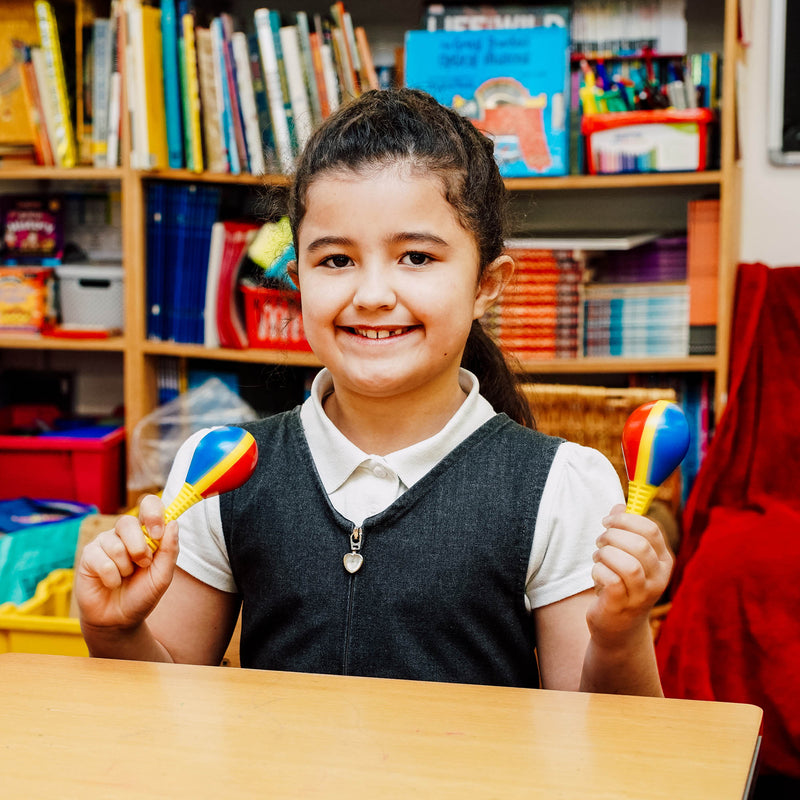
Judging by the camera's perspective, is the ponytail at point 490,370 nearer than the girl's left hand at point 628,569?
No

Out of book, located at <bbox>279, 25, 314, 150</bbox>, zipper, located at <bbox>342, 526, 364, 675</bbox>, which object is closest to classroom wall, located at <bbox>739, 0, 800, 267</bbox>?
book, located at <bbox>279, 25, 314, 150</bbox>

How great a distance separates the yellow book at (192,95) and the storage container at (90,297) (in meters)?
0.37

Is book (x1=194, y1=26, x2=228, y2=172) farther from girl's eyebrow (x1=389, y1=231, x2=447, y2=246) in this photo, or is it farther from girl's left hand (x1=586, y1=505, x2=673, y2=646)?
girl's left hand (x1=586, y1=505, x2=673, y2=646)

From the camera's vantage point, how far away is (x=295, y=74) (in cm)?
217

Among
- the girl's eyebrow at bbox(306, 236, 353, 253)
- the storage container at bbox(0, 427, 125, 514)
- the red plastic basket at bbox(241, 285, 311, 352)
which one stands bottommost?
the storage container at bbox(0, 427, 125, 514)

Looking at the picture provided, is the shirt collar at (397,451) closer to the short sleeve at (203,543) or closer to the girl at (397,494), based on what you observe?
the girl at (397,494)

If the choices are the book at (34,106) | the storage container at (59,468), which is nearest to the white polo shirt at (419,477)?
the storage container at (59,468)

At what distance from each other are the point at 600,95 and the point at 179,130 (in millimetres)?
914

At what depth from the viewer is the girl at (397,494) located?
93cm

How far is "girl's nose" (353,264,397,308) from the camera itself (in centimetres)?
89

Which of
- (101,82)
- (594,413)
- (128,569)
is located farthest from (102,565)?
(101,82)

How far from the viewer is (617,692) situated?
0.82m

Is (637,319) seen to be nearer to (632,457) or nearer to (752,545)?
(752,545)

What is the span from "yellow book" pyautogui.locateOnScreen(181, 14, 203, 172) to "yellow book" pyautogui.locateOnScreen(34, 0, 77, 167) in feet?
0.99
